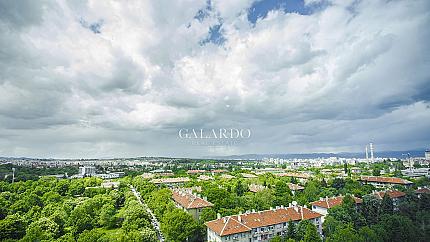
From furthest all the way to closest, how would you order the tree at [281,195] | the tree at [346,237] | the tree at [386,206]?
1. the tree at [281,195]
2. the tree at [386,206]
3. the tree at [346,237]

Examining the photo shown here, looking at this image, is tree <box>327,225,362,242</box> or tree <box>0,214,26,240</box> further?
tree <box>0,214,26,240</box>

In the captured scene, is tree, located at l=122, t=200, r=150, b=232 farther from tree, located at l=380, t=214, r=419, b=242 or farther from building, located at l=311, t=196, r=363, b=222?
tree, located at l=380, t=214, r=419, b=242

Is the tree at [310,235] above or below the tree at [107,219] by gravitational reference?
above

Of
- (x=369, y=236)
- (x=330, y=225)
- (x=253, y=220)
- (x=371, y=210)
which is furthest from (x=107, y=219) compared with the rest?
(x=371, y=210)

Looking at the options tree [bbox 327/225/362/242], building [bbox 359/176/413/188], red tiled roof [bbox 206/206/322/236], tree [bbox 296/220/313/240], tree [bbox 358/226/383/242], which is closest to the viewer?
tree [bbox 327/225/362/242]

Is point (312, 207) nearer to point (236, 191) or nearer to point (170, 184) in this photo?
point (236, 191)

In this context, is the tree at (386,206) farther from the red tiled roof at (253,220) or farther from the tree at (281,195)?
the tree at (281,195)

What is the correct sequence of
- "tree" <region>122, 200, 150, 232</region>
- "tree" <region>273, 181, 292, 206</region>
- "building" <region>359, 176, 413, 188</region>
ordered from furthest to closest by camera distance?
"building" <region>359, 176, 413, 188</region> < "tree" <region>273, 181, 292, 206</region> < "tree" <region>122, 200, 150, 232</region>

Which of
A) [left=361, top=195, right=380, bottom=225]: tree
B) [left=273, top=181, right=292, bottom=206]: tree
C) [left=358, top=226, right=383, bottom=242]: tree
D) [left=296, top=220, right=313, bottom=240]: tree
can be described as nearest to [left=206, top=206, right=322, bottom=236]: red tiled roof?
[left=296, top=220, right=313, bottom=240]: tree

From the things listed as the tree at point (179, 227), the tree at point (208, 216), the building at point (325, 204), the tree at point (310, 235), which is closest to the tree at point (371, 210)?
the building at point (325, 204)
